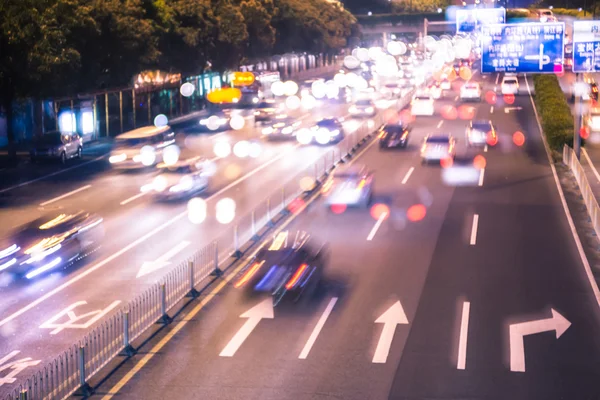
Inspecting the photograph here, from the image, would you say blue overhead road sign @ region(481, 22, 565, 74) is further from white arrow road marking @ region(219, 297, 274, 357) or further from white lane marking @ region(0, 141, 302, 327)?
white arrow road marking @ region(219, 297, 274, 357)

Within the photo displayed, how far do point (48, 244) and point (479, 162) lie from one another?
25.7m

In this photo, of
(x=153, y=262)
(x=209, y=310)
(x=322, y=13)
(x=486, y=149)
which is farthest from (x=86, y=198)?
(x=322, y=13)

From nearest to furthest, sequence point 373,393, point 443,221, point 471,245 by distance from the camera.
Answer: point 373,393
point 471,245
point 443,221

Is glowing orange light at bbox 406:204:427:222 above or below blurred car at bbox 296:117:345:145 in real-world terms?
below

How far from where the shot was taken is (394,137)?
162 ft

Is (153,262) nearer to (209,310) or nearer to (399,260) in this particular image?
(209,310)

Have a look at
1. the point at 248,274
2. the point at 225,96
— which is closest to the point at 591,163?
the point at 248,274

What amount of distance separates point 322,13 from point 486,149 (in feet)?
255

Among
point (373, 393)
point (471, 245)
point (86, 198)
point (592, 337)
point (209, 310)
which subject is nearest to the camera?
point (373, 393)

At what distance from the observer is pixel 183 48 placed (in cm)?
6662

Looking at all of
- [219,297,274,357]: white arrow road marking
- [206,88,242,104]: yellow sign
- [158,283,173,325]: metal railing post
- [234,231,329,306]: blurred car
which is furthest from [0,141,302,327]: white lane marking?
→ [206,88,242,104]: yellow sign

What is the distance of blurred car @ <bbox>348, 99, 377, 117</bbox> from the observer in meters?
66.1

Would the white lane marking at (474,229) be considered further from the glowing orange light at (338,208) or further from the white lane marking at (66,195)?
the white lane marking at (66,195)

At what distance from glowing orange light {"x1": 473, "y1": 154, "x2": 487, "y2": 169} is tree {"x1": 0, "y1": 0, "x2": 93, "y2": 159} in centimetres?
2079
